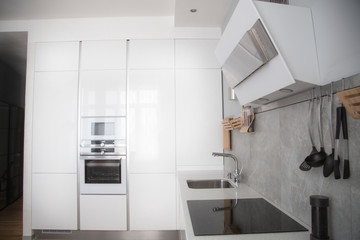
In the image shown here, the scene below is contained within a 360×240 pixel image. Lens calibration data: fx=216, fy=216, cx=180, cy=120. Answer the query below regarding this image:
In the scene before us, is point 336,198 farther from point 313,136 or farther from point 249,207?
point 249,207

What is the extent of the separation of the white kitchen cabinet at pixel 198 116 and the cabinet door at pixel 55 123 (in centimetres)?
126

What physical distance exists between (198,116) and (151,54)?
37.4 inches

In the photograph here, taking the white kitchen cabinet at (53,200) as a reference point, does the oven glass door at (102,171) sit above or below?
above

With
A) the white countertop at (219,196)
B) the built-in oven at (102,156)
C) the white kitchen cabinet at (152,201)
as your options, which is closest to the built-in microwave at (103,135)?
the built-in oven at (102,156)

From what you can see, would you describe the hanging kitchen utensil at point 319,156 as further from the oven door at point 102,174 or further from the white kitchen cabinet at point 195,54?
the oven door at point 102,174

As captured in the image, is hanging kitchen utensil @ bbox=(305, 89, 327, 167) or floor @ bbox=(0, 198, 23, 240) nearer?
hanging kitchen utensil @ bbox=(305, 89, 327, 167)

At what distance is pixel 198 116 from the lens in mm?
2615

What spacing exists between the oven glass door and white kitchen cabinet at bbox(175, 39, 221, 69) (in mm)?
1418

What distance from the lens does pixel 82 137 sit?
2.56 meters

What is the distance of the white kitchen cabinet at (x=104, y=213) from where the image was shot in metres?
2.48

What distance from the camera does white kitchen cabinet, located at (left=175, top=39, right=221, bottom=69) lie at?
265cm

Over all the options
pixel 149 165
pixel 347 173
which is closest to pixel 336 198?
pixel 347 173

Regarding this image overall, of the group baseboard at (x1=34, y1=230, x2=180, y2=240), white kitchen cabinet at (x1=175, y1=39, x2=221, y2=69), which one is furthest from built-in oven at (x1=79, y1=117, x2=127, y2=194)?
white kitchen cabinet at (x1=175, y1=39, x2=221, y2=69)

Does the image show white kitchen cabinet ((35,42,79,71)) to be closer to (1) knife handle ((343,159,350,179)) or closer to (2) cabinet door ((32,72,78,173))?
(2) cabinet door ((32,72,78,173))
